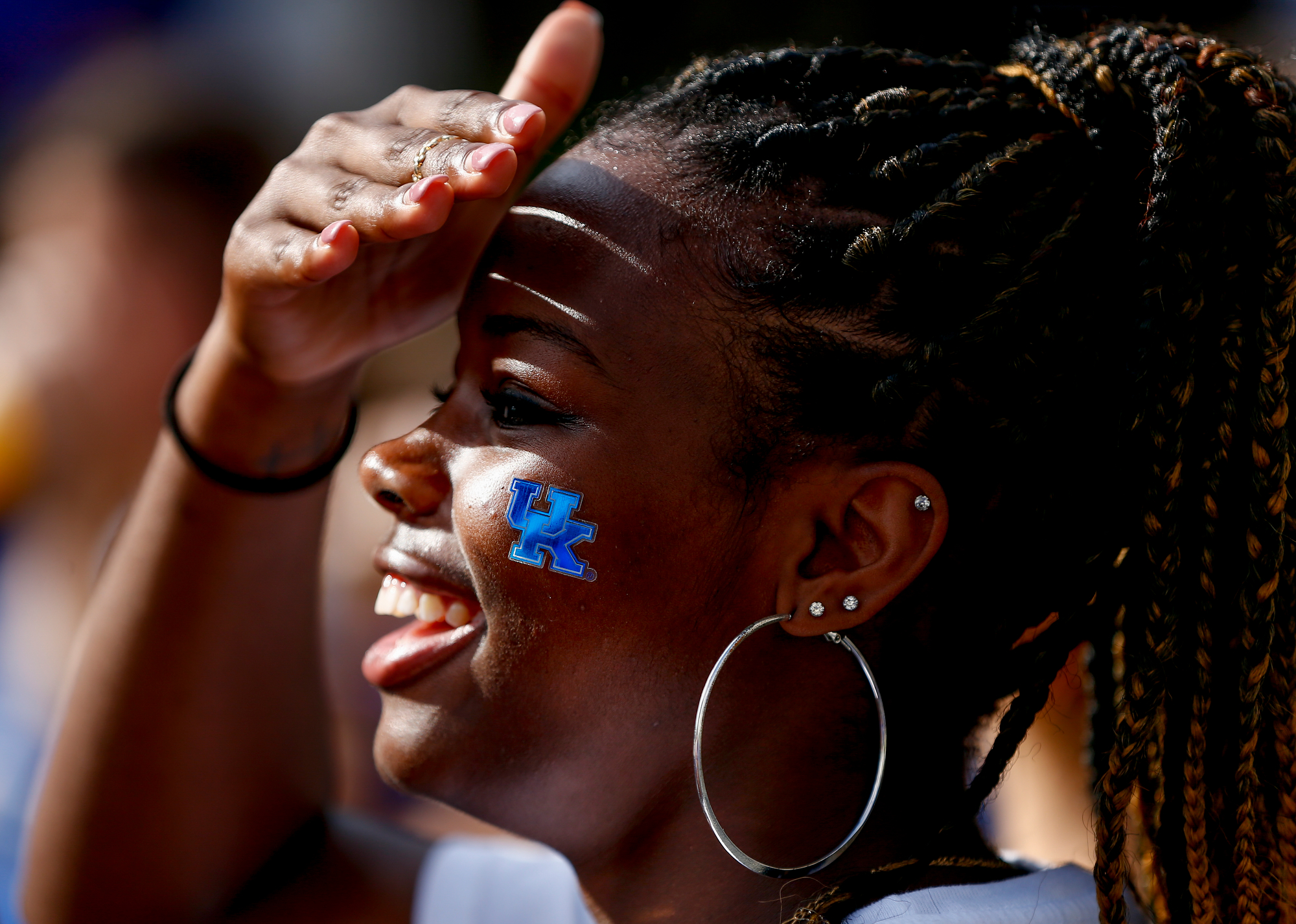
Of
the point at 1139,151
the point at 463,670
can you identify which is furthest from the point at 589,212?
the point at 1139,151

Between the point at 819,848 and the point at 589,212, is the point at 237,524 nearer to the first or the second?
the point at 589,212

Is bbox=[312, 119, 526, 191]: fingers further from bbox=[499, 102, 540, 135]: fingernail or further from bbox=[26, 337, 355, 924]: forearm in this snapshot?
bbox=[26, 337, 355, 924]: forearm

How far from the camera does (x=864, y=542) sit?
160cm

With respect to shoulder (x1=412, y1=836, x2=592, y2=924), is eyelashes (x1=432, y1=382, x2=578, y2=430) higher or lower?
higher

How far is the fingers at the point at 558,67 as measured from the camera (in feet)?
6.63

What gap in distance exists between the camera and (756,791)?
1.63m

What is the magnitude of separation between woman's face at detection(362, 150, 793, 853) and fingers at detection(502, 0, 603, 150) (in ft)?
1.41

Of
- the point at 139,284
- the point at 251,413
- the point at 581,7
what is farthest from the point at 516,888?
the point at 139,284

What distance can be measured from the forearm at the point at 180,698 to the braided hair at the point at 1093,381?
42.4 inches

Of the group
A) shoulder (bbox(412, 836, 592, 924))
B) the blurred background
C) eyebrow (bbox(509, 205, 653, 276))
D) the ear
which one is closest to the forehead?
A: eyebrow (bbox(509, 205, 653, 276))

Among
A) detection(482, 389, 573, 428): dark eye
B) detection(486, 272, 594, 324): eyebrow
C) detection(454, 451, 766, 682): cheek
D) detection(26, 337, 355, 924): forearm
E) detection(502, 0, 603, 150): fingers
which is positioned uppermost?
detection(502, 0, 603, 150): fingers

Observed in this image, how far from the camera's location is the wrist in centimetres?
204

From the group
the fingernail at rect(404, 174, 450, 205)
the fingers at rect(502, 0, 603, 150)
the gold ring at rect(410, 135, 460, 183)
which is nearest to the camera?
the fingernail at rect(404, 174, 450, 205)

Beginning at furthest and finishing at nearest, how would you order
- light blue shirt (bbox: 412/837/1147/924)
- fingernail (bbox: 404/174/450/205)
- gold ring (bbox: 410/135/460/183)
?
light blue shirt (bbox: 412/837/1147/924) → gold ring (bbox: 410/135/460/183) → fingernail (bbox: 404/174/450/205)
